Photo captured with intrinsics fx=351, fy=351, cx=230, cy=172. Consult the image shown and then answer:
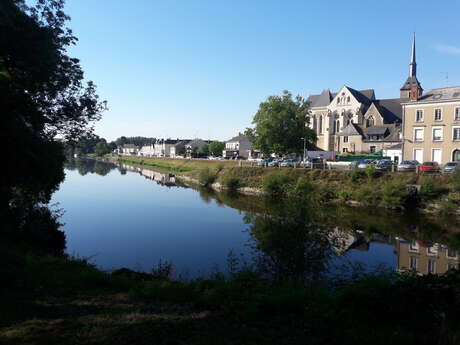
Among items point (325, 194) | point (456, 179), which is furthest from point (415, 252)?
point (325, 194)

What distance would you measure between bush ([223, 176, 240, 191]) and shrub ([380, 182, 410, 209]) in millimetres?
19712

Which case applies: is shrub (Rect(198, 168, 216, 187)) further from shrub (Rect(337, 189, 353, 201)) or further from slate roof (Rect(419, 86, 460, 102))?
slate roof (Rect(419, 86, 460, 102))

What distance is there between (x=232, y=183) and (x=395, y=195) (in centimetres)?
2140

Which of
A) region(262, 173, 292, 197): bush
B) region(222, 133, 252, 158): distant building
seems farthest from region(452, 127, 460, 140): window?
region(222, 133, 252, 158): distant building

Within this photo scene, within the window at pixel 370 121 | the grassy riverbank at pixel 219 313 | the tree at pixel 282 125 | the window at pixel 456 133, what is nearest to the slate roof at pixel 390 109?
the window at pixel 370 121

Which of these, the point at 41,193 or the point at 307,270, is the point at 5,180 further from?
the point at 307,270

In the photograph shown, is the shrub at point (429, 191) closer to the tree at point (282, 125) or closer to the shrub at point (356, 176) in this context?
the shrub at point (356, 176)

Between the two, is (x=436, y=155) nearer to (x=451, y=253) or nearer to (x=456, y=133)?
(x=456, y=133)

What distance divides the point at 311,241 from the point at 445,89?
3887 cm

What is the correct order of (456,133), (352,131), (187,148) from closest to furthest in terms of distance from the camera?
(456,133)
(352,131)
(187,148)

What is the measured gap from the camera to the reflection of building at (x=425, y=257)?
51.6 feet

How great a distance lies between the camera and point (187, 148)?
115 m

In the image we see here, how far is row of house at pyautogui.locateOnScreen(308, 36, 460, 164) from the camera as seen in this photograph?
39.9 metres

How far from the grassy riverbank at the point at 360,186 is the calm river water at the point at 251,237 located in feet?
8.24
